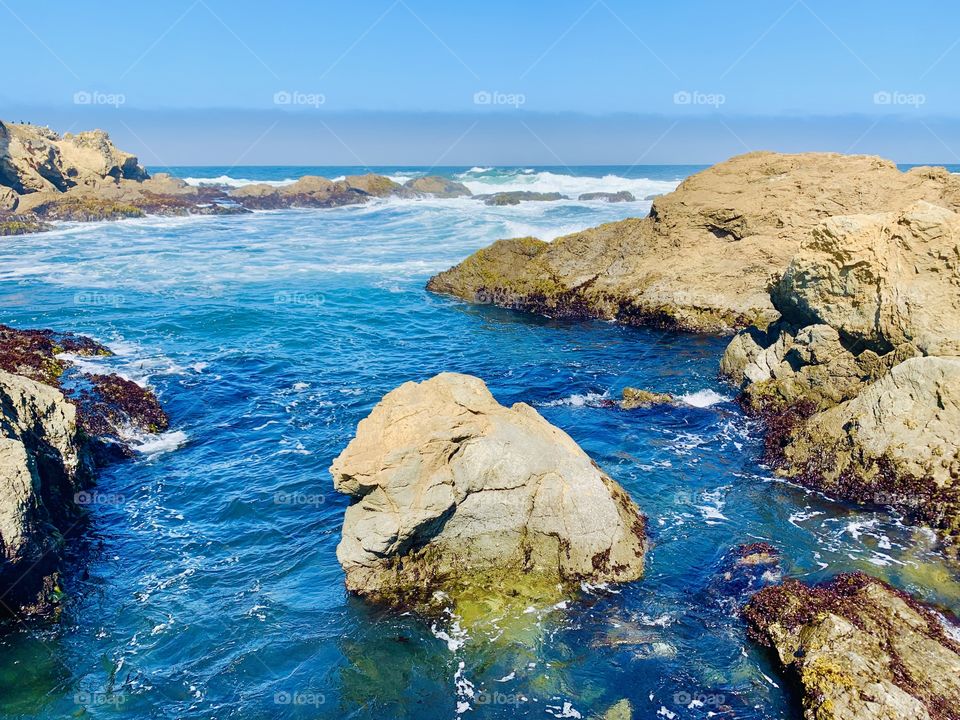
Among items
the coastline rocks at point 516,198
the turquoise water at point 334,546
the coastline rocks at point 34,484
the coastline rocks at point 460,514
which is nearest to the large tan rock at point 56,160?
the coastline rocks at point 516,198

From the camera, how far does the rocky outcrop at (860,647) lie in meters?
8.73

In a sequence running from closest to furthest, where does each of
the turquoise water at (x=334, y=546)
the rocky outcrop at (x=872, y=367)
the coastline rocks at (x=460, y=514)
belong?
the turquoise water at (x=334, y=546) < the coastline rocks at (x=460, y=514) < the rocky outcrop at (x=872, y=367)

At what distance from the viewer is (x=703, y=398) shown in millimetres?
21594

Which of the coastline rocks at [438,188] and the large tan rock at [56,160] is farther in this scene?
the coastline rocks at [438,188]

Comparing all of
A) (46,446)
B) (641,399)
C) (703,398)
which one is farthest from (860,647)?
(46,446)

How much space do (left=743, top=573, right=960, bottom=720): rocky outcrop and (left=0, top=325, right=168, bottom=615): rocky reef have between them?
1243cm

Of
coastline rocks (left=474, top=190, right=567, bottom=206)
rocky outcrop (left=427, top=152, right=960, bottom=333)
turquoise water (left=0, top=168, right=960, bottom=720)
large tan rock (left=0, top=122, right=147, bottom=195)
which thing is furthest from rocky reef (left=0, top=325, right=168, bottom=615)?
coastline rocks (left=474, top=190, right=567, bottom=206)

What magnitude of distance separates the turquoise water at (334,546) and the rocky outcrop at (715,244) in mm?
1916

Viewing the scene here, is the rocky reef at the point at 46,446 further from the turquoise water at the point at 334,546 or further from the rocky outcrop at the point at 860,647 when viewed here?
the rocky outcrop at the point at 860,647

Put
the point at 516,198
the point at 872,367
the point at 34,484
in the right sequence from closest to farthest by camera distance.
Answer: the point at 34,484, the point at 872,367, the point at 516,198

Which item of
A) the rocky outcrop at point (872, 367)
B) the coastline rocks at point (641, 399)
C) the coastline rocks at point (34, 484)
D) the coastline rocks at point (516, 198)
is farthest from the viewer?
the coastline rocks at point (516, 198)

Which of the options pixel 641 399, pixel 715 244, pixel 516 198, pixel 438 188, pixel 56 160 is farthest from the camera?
pixel 438 188

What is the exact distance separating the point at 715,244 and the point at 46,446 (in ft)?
88.3

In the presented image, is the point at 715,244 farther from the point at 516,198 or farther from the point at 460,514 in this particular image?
the point at 516,198
